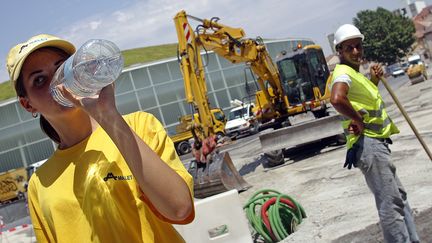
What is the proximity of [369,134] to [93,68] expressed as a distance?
3045mm

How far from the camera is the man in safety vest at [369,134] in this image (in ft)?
12.8

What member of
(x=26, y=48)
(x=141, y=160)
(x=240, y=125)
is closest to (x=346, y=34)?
(x=26, y=48)

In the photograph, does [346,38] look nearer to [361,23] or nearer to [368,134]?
[368,134]

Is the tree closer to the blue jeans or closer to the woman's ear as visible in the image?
the blue jeans

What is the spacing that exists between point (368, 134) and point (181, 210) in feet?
9.37

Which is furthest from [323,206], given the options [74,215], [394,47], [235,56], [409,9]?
[409,9]

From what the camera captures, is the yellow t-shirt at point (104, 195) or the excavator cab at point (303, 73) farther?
the excavator cab at point (303, 73)

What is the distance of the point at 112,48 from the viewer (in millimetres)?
1575

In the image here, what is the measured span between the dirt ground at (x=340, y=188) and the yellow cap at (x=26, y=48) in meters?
4.06

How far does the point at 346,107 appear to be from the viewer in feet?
13.4

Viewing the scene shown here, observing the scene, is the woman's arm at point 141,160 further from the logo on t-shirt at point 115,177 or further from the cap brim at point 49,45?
the cap brim at point 49,45

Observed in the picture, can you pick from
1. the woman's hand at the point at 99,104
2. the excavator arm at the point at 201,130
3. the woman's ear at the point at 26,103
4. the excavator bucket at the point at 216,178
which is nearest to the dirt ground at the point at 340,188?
the excavator bucket at the point at 216,178

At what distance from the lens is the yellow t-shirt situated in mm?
1718

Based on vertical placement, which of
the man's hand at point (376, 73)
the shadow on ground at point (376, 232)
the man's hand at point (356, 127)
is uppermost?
the man's hand at point (376, 73)
